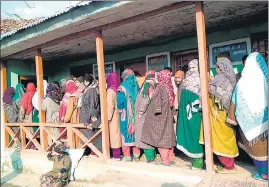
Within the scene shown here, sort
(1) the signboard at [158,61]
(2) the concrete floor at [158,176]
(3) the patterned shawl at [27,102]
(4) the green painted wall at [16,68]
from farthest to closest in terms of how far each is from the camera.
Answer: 1. (4) the green painted wall at [16,68]
2. (1) the signboard at [158,61]
3. (3) the patterned shawl at [27,102]
4. (2) the concrete floor at [158,176]

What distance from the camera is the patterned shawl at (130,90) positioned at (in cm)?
500

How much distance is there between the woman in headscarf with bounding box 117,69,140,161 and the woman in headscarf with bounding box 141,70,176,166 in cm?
46

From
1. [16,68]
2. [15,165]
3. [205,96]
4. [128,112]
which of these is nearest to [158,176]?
[128,112]

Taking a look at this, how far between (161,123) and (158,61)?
115 inches

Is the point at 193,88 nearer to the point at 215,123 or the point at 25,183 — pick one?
the point at 215,123

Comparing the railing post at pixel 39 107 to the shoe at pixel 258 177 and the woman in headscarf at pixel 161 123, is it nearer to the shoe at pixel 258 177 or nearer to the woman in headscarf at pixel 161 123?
the woman in headscarf at pixel 161 123

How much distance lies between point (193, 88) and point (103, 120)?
1.84 meters

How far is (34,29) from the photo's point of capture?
17.7ft

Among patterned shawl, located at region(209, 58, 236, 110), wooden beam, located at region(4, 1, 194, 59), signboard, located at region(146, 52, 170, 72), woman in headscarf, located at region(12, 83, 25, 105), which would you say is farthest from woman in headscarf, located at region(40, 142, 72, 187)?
signboard, located at region(146, 52, 170, 72)

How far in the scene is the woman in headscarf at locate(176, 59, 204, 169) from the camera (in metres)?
4.13

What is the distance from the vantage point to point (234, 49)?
581cm

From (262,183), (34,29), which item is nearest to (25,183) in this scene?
(34,29)

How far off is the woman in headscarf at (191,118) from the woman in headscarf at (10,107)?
15.5ft

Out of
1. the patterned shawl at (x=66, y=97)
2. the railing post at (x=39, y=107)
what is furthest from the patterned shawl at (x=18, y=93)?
the patterned shawl at (x=66, y=97)
